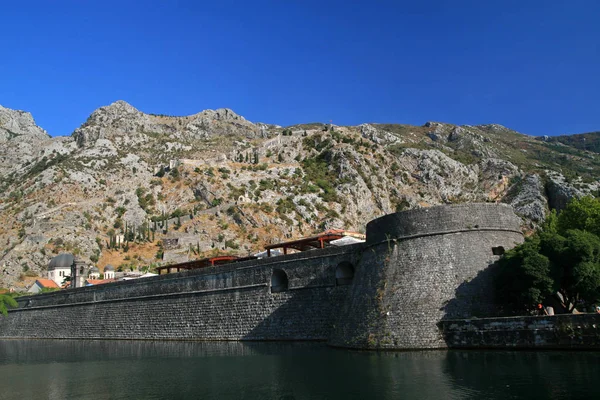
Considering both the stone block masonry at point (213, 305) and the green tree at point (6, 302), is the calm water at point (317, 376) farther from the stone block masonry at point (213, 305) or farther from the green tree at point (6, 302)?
the green tree at point (6, 302)

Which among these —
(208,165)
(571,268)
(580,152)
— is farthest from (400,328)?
(580,152)

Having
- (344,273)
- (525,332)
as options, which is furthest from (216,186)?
(525,332)

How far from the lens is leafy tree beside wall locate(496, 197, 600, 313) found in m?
20.8

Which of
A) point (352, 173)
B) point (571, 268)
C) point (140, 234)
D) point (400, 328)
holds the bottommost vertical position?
point (400, 328)

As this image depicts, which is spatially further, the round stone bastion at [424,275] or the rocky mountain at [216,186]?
the rocky mountain at [216,186]

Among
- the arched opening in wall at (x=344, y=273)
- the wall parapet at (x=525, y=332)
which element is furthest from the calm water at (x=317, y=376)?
the arched opening in wall at (x=344, y=273)

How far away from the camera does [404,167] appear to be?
110 meters

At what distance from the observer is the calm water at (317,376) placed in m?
15.3

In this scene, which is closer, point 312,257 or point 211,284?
point 312,257

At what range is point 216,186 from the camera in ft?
316

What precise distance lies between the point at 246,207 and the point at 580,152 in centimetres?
9726

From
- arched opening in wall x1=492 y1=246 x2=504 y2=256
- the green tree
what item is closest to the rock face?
the green tree

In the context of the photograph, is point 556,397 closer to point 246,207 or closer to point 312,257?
point 312,257

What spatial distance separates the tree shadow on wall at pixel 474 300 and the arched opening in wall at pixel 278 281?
43.2 feet
